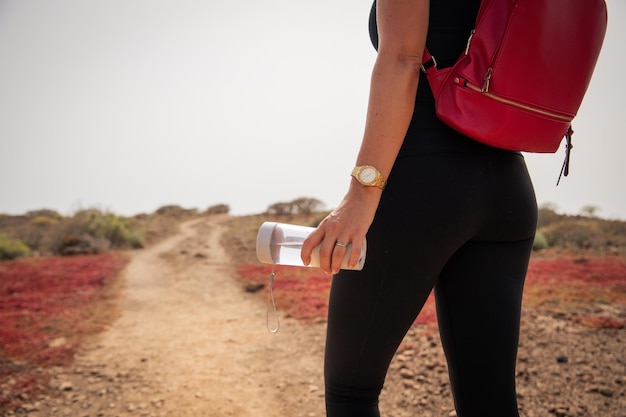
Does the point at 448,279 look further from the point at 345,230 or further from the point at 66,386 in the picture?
the point at 66,386

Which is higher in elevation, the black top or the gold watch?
the black top

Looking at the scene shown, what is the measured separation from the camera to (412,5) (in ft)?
3.30

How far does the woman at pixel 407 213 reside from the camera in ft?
3.25

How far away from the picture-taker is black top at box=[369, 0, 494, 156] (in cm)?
103

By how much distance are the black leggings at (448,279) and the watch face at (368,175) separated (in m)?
0.06

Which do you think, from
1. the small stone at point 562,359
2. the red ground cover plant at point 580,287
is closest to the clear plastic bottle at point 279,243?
the small stone at point 562,359

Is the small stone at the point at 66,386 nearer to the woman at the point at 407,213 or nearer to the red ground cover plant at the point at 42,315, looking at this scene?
the red ground cover plant at the point at 42,315

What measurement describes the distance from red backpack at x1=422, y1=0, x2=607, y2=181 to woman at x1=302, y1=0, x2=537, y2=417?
56 millimetres

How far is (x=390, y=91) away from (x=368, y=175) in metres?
0.22

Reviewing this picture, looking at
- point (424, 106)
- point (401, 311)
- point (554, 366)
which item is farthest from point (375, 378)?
point (554, 366)

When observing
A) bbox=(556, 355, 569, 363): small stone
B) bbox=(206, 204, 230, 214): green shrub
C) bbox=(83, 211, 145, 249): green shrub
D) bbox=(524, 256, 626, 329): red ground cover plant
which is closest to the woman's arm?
bbox=(556, 355, 569, 363): small stone

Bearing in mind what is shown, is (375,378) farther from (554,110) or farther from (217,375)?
(217,375)

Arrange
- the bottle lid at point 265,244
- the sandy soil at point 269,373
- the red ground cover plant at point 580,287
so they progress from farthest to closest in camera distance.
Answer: the red ground cover plant at point 580,287
the sandy soil at point 269,373
the bottle lid at point 265,244

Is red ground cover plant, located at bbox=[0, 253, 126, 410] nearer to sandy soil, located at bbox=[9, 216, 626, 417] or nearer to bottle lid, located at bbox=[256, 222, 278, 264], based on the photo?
sandy soil, located at bbox=[9, 216, 626, 417]
